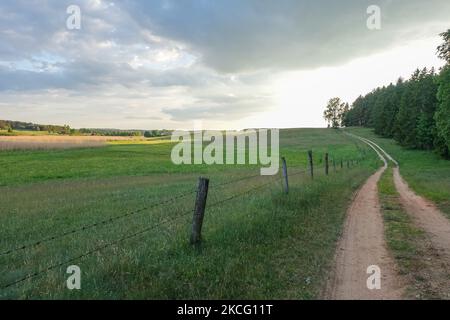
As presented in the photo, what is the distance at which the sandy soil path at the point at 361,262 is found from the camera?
6036mm

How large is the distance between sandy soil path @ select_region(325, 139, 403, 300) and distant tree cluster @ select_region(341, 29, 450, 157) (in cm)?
2389

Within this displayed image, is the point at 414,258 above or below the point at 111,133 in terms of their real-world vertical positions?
below

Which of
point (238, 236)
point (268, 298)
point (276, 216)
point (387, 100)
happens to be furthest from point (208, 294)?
point (387, 100)

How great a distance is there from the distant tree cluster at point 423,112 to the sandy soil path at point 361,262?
2389cm

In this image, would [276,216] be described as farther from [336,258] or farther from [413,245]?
[413,245]

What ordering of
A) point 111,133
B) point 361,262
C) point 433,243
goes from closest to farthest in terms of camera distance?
point 361,262 → point 433,243 → point 111,133

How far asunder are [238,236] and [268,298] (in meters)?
2.78

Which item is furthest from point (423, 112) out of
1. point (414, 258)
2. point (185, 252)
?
point (185, 252)

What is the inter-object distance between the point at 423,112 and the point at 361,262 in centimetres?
5510

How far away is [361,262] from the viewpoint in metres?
7.62

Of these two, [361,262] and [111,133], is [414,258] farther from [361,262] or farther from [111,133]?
[111,133]

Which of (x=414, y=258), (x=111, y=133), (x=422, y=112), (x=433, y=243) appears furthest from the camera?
(x=111, y=133)

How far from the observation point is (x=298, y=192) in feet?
47.4

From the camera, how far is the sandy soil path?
604cm
